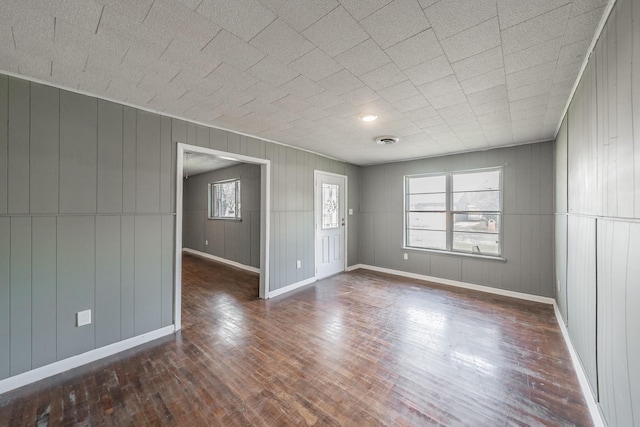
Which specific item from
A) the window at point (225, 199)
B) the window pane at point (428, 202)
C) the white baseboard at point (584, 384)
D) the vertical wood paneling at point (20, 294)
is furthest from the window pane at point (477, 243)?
the vertical wood paneling at point (20, 294)

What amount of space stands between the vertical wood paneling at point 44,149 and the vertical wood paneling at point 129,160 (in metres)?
0.47

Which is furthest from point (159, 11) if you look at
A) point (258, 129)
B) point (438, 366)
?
point (438, 366)

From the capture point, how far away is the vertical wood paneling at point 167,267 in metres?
2.90

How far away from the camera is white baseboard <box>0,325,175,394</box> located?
2.03 metres

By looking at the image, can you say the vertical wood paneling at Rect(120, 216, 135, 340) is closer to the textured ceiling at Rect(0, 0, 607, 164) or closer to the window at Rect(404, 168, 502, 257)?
the textured ceiling at Rect(0, 0, 607, 164)

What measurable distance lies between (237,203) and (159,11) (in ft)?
16.7

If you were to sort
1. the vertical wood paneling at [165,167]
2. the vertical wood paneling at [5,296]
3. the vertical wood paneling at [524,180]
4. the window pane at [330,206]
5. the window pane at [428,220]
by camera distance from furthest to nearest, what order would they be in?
the window pane at [330,206]
the window pane at [428,220]
the vertical wood paneling at [524,180]
the vertical wood paneling at [165,167]
the vertical wood paneling at [5,296]

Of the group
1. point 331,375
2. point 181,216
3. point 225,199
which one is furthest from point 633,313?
point 225,199

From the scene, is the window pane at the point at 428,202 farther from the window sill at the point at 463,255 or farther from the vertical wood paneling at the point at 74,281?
the vertical wood paneling at the point at 74,281

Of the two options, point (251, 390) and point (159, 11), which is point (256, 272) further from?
point (159, 11)

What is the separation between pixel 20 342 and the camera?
6.81 feet

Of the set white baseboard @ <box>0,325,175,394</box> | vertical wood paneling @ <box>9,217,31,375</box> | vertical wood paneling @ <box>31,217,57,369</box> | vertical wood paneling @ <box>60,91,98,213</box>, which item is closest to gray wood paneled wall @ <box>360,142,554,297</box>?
white baseboard @ <box>0,325,175,394</box>

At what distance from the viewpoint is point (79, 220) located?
92.9 inches

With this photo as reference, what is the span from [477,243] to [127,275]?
514 cm
